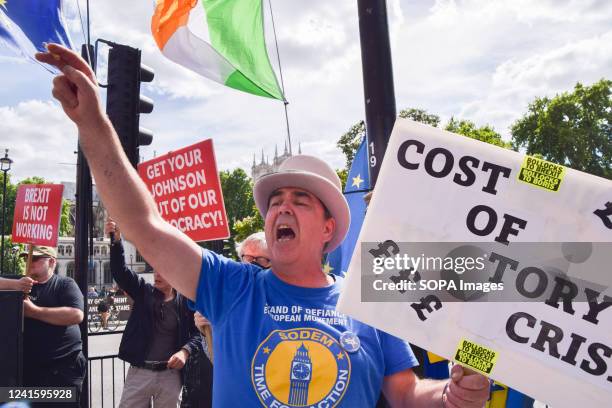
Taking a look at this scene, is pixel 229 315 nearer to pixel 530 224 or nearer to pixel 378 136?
pixel 530 224

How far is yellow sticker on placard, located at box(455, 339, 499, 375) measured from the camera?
1.53 m

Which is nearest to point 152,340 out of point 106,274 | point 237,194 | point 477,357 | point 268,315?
point 268,315

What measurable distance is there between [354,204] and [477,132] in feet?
99.6

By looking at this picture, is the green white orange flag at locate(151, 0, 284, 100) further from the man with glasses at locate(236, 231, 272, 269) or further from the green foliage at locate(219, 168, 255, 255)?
the green foliage at locate(219, 168, 255, 255)

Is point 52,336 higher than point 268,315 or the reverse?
the reverse

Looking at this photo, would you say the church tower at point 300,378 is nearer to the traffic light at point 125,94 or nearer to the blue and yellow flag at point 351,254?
the blue and yellow flag at point 351,254

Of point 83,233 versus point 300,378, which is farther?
point 83,233

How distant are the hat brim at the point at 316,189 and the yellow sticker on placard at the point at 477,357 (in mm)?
857

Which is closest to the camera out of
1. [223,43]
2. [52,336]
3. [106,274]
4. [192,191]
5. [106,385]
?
[52,336]

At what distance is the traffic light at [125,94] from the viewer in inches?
193

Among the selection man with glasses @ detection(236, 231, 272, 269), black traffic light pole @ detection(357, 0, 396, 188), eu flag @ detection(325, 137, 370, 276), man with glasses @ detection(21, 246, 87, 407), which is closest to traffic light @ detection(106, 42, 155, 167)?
man with glasses @ detection(21, 246, 87, 407)

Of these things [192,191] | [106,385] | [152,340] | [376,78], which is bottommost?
[106,385]

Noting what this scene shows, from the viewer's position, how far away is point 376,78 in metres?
3.07

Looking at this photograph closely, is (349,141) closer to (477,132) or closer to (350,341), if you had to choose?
(477,132)
